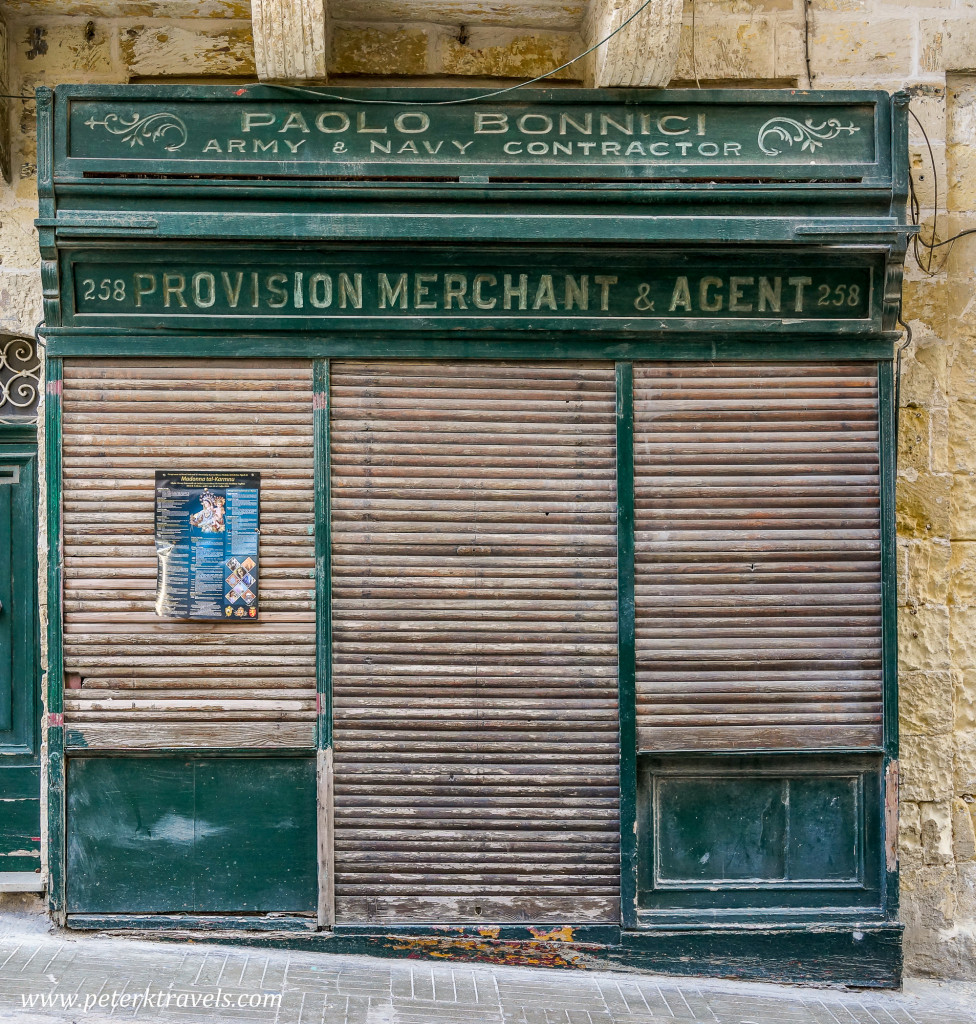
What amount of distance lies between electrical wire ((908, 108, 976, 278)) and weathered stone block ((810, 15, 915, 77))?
0.31m

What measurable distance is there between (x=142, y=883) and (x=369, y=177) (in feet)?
12.0

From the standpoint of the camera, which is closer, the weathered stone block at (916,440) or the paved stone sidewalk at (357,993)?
the paved stone sidewalk at (357,993)

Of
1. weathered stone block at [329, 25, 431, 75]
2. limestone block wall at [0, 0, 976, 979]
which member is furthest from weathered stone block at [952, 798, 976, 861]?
weathered stone block at [329, 25, 431, 75]

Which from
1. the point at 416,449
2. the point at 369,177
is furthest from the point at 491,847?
the point at 369,177

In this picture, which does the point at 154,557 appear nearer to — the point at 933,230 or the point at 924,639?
the point at 924,639

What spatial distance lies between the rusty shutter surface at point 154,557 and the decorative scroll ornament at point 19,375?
1.61 feet

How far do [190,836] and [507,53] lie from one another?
4.37 metres

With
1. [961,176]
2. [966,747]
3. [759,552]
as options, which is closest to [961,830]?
[966,747]

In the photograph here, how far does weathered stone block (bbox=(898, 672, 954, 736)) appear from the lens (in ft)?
15.1

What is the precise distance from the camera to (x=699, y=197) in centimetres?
425

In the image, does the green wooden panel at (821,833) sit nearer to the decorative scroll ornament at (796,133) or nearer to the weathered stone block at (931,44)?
the decorative scroll ornament at (796,133)

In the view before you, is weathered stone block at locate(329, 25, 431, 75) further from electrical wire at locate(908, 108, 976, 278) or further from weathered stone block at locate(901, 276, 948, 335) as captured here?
weathered stone block at locate(901, 276, 948, 335)

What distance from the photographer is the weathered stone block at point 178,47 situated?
15.0ft

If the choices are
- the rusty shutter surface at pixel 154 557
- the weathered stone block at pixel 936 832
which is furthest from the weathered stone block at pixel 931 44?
the weathered stone block at pixel 936 832
